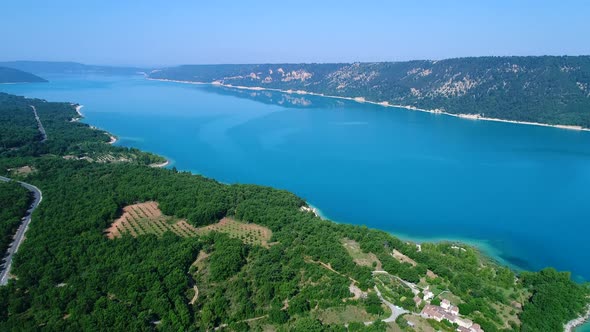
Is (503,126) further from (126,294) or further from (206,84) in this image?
(206,84)

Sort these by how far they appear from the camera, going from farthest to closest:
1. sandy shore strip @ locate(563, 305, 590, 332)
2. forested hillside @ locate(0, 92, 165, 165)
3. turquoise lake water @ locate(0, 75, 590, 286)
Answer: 1. forested hillside @ locate(0, 92, 165, 165)
2. turquoise lake water @ locate(0, 75, 590, 286)
3. sandy shore strip @ locate(563, 305, 590, 332)

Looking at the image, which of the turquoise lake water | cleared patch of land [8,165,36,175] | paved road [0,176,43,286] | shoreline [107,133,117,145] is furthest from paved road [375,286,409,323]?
shoreline [107,133,117,145]

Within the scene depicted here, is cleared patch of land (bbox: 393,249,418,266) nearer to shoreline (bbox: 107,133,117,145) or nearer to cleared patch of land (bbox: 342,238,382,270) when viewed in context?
cleared patch of land (bbox: 342,238,382,270)

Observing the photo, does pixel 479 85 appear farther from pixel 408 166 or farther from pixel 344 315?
pixel 344 315

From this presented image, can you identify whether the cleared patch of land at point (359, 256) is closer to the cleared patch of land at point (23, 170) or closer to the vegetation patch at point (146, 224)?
the vegetation patch at point (146, 224)

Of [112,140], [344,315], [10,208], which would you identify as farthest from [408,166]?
[112,140]

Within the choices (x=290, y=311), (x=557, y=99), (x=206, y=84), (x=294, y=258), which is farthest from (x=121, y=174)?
(x=206, y=84)
